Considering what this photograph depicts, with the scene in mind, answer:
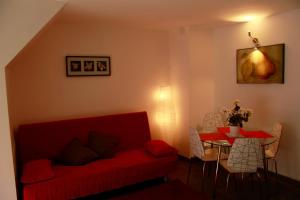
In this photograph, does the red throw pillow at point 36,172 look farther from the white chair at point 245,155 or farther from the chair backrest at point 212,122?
the chair backrest at point 212,122

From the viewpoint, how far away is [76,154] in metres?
3.11

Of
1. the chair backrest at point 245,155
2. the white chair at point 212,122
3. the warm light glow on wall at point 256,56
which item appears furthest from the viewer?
the white chair at point 212,122

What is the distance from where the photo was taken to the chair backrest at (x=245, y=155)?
101 inches

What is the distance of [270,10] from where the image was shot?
10.2ft

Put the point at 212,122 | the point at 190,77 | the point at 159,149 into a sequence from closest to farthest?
1. the point at 159,149
2. the point at 212,122
3. the point at 190,77

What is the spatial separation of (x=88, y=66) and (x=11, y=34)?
1396 mm

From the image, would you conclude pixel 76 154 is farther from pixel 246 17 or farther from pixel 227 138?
pixel 246 17

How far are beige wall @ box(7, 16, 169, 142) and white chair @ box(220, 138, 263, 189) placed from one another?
1.94 m

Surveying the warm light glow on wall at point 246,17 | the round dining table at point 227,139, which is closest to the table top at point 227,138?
the round dining table at point 227,139

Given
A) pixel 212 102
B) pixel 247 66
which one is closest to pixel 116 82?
pixel 212 102

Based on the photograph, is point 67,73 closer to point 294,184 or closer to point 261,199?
point 261,199

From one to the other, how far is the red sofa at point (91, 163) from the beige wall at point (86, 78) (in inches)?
10.1

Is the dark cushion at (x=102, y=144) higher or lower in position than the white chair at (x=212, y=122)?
lower

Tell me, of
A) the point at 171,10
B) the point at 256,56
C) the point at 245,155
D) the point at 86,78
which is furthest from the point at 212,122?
the point at 86,78
